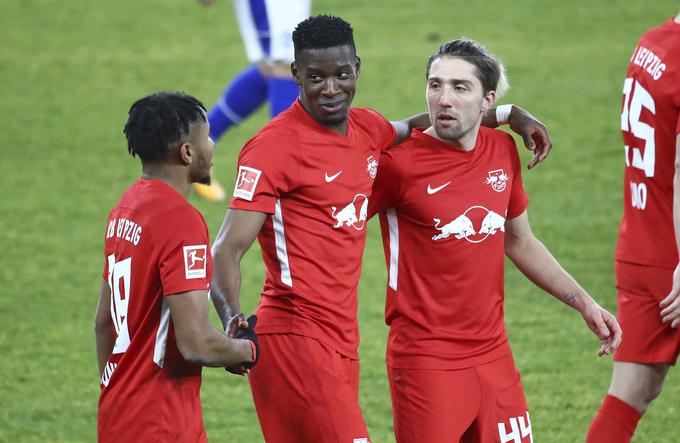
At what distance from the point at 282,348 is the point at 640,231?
67.1 inches

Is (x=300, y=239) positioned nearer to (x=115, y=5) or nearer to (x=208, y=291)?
Answer: (x=208, y=291)

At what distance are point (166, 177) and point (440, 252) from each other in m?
1.13

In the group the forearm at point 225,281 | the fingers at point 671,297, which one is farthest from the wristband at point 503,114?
the forearm at point 225,281

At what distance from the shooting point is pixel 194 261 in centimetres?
385

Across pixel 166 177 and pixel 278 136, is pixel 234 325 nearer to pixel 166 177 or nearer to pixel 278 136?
pixel 166 177

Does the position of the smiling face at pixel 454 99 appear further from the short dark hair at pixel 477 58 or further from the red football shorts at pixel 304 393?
the red football shorts at pixel 304 393

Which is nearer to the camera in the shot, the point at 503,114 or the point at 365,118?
the point at 365,118

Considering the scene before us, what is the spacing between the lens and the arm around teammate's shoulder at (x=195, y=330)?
385cm

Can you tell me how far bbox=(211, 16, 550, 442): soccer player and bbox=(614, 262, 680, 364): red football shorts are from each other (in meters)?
1.34

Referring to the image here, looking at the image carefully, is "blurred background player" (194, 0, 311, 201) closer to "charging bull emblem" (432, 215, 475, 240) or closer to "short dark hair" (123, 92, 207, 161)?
"charging bull emblem" (432, 215, 475, 240)

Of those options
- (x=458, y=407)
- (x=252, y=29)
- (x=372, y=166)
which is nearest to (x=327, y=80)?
(x=372, y=166)

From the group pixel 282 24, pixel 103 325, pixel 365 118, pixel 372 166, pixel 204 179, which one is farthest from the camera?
pixel 282 24

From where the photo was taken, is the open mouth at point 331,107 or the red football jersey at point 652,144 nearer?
the open mouth at point 331,107

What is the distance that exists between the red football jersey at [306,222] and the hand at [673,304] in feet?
4.15
